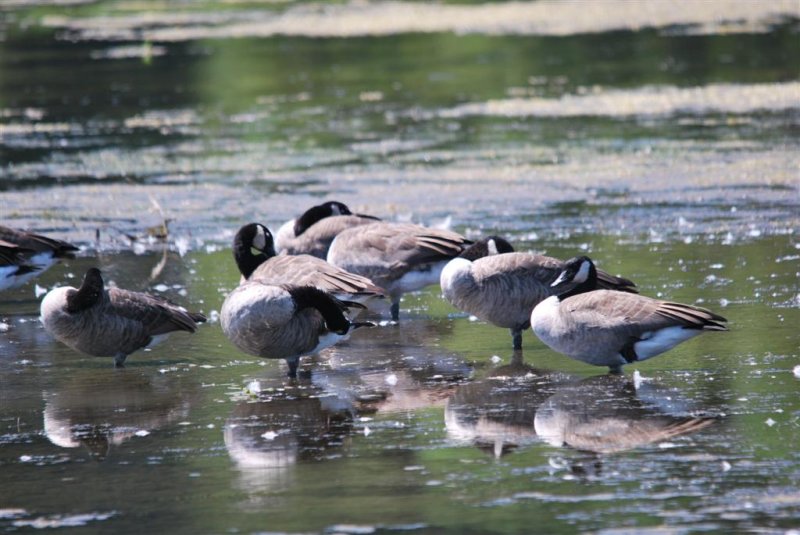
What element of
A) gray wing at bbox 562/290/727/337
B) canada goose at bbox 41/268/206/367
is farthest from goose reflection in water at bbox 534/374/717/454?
canada goose at bbox 41/268/206/367

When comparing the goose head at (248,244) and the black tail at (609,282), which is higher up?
the goose head at (248,244)

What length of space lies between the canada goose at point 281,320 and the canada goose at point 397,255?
187 centimetres

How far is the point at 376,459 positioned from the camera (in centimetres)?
755

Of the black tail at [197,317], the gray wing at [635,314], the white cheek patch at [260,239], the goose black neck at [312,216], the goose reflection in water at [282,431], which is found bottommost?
the goose reflection in water at [282,431]

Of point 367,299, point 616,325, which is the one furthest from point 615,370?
point 367,299

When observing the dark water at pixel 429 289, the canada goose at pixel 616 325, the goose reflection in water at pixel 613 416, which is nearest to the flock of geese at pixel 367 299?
the canada goose at pixel 616 325

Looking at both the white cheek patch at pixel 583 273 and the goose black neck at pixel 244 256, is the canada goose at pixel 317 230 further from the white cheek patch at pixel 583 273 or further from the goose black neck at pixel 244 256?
the white cheek patch at pixel 583 273

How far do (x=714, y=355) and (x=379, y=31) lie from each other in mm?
28458

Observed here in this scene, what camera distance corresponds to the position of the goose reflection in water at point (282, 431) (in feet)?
24.3

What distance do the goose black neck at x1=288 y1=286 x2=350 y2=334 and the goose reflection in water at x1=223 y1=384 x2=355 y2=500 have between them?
0.50 meters

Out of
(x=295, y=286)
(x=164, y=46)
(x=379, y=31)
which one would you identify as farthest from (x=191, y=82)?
(x=295, y=286)

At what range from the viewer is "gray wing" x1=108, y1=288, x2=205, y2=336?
34.0ft

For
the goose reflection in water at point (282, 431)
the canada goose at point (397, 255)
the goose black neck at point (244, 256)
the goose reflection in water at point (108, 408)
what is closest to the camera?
the goose reflection in water at point (282, 431)

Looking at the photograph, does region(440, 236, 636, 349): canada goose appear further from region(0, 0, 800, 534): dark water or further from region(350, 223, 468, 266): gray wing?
region(350, 223, 468, 266): gray wing
